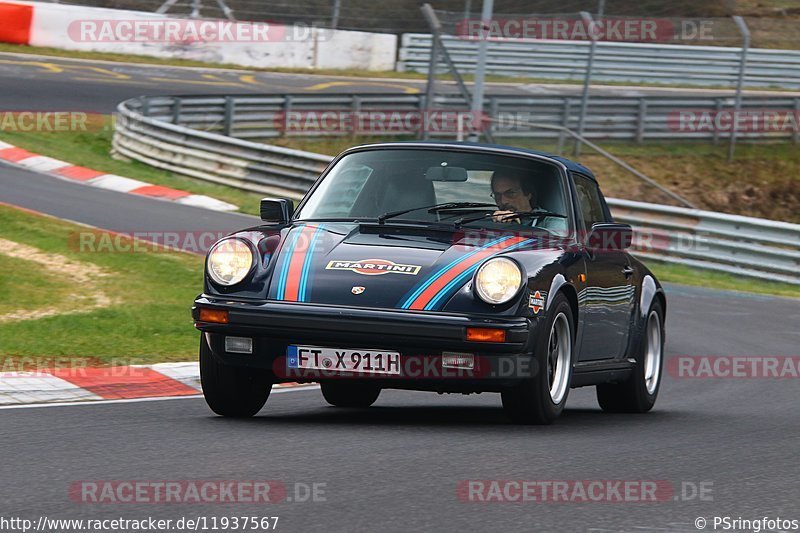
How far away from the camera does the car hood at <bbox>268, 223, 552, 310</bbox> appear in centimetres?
630

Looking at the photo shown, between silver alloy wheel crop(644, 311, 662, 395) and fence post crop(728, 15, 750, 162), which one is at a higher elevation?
fence post crop(728, 15, 750, 162)

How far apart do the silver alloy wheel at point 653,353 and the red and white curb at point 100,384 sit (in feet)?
7.32

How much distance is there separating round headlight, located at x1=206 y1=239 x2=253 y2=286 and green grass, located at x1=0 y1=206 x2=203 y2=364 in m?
2.64

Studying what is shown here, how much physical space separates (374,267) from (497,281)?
58 centimetres

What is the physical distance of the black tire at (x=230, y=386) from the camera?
21.9 feet

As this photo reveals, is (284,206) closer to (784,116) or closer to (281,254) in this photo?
(281,254)

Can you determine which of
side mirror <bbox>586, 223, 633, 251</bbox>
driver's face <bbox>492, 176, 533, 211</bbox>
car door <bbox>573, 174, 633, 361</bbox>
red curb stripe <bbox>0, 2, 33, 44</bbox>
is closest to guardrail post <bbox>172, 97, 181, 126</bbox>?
red curb stripe <bbox>0, 2, 33, 44</bbox>

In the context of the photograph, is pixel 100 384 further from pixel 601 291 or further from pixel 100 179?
pixel 100 179

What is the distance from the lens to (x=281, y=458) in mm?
5395

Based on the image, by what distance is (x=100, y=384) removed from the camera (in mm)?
8172

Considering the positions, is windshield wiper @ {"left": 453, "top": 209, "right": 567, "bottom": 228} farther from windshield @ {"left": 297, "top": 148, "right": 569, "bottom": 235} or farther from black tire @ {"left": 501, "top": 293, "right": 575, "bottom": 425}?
black tire @ {"left": 501, "top": 293, "right": 575, "bottom": 425}

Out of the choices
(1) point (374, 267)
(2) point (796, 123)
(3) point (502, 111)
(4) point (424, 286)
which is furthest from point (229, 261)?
(2) point (796, 123)

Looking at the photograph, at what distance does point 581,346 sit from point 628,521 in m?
2.75

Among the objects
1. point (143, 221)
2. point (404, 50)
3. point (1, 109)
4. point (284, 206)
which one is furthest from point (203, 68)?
point (284, 206)
